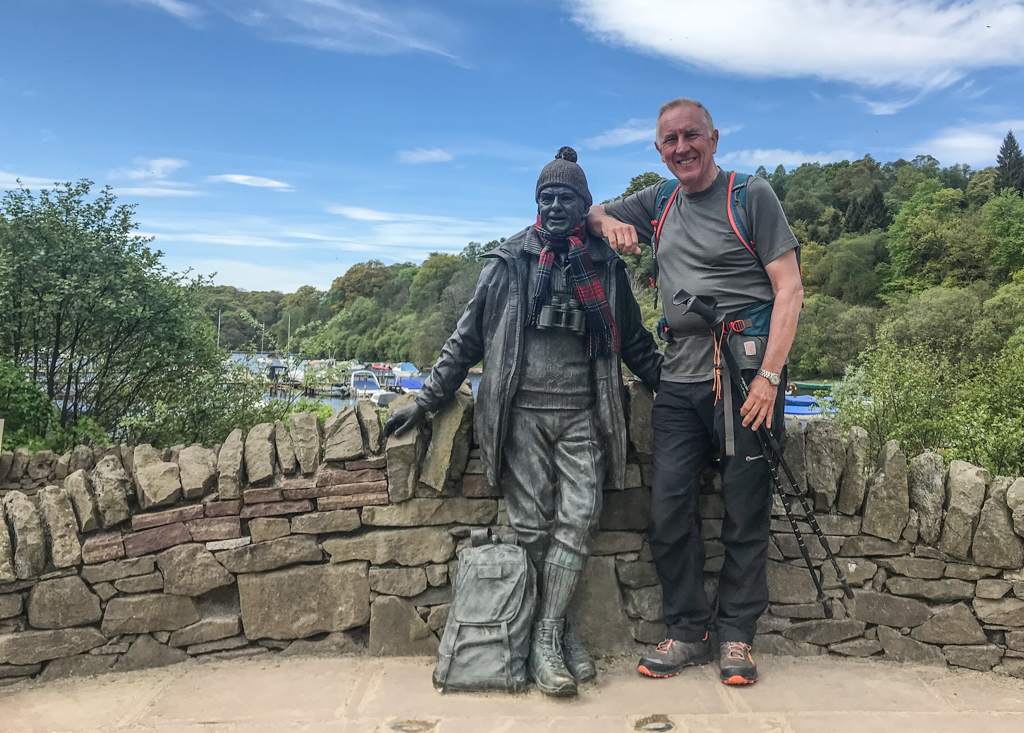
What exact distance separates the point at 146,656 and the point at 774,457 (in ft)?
10.3

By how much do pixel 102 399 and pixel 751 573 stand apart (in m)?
10.1

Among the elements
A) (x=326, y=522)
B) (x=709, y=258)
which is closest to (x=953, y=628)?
(x=709, y=258)

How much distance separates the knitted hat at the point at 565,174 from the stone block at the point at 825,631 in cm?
237

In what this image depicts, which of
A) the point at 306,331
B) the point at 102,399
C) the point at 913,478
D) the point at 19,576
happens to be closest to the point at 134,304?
the point at 102,399

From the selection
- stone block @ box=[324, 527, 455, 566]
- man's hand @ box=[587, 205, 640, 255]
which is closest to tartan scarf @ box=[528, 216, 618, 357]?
man's hand @ box=[587, 205, 640, 255]

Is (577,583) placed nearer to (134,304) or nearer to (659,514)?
(659,514)

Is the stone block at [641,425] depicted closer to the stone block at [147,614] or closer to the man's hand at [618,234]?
the man's hand at [618,234]

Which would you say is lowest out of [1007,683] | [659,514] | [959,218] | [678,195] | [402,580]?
[1007,683]

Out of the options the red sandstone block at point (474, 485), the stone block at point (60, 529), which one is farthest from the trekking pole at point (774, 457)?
the stone block at point (60, 529)

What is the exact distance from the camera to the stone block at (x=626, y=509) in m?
3.55

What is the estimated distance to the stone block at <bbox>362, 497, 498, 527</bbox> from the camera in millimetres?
3463

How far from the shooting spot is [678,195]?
3.39 meters

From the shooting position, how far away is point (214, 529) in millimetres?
3387

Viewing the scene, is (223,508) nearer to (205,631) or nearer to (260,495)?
(260,495)
